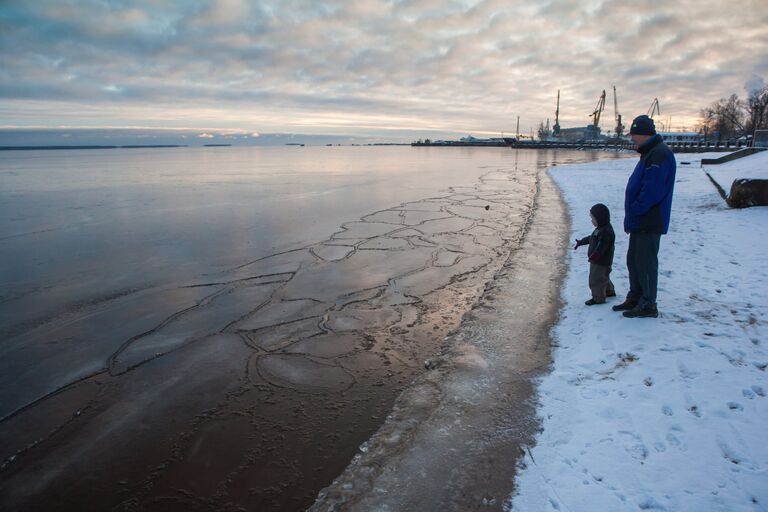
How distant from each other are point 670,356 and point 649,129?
2180mm

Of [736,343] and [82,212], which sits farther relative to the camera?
[82,212]

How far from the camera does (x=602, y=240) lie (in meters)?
4.86

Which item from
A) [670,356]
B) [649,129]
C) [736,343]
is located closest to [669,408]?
[670,356]

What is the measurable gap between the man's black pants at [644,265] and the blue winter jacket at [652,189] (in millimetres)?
107

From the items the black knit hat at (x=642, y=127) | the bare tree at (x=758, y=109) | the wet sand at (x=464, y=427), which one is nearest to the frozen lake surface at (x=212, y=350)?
the wet sand at (x=464, y=427)

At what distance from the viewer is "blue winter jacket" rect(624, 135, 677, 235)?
4.09 metres

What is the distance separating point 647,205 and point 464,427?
2.83m

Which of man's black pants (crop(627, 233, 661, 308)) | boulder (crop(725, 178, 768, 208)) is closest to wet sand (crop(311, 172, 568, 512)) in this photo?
man's black pants (crop(627, 233, 661, 308))

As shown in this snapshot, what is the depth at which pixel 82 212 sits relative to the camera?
47.4 ft

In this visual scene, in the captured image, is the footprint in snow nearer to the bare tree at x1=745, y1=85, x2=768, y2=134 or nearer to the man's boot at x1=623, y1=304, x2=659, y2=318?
the man's boot at x1=623, y1=304, x2=659, y2=318

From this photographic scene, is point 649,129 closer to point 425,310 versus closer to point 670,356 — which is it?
point 670,356

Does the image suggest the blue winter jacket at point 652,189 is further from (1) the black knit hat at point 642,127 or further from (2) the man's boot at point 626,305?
(2) the man's boot at point 626,305

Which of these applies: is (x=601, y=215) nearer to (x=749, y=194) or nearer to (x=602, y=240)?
(x=602, y=240)

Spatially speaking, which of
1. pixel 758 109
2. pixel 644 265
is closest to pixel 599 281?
pixel 644 265
